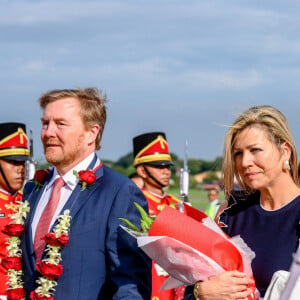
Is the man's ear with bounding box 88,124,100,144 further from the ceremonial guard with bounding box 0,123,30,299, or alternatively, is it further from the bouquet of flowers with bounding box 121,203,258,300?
the ceremonial guard with bounding box 0,123,30,299

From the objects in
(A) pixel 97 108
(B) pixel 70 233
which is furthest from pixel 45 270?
(A) pixel 97 108

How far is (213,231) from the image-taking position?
14.4 feet

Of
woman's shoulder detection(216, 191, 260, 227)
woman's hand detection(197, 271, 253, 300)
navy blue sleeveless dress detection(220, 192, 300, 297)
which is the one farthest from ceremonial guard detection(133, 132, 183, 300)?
woman's hand detection(197, 271, 253, 300)

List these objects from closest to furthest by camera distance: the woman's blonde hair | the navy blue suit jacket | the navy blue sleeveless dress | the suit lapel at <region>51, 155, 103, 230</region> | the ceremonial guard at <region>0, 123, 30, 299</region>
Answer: the navy blue sleeveless dress < the woman's blonde hair < the navy blue suit jacket < the suit lapel at <region>51, 155, 103, 230</region> < the ceremonial guard at <region>0, 123, 30, 299</region>

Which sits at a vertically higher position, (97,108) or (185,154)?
(97,108)

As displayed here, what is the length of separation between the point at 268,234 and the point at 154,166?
6339mm

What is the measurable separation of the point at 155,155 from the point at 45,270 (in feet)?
20.6

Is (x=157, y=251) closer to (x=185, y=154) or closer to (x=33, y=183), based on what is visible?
(x=33, y=183)

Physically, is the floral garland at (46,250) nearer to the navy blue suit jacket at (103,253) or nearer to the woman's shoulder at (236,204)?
the navy blue suit jacket at (103,253)

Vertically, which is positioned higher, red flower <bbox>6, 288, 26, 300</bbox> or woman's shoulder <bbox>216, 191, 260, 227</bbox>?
woman's shoulder <bbox>216, 191, 260, 227</bbox>

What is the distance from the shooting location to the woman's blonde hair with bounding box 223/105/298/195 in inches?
182

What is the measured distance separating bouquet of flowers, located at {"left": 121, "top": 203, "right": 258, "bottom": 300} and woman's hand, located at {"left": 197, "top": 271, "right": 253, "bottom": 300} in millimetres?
48

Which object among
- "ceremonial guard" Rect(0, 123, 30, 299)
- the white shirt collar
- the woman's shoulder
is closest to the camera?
the woman's shoulder

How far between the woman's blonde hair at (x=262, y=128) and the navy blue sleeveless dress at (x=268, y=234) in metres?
0.17
